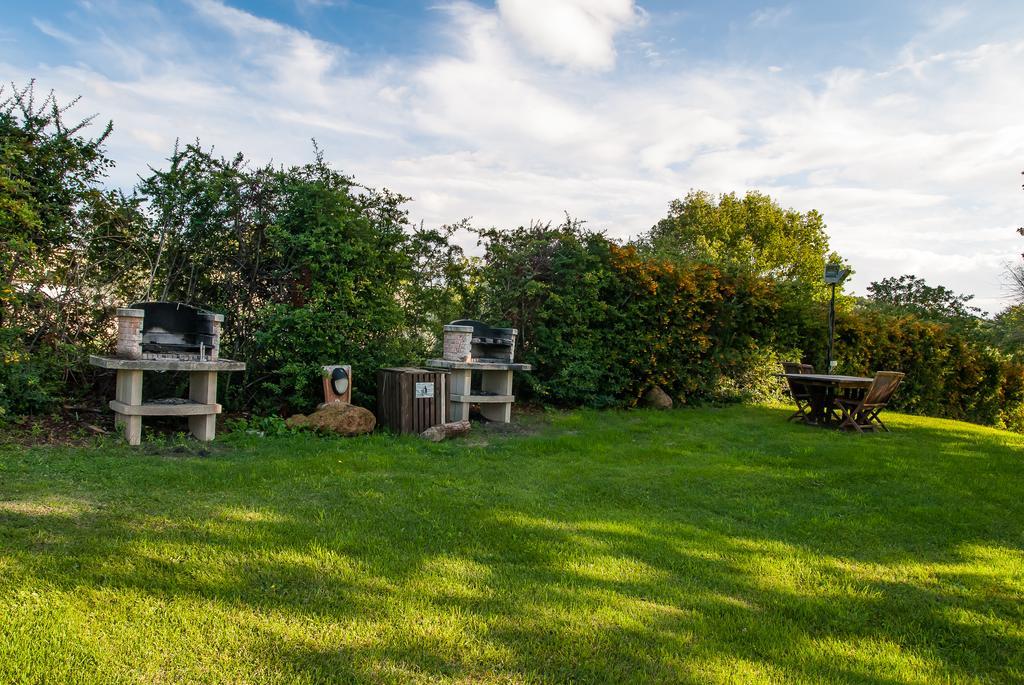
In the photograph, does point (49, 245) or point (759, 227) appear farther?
point (759, 227)

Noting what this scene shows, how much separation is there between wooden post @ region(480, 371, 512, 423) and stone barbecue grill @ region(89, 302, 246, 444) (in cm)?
347

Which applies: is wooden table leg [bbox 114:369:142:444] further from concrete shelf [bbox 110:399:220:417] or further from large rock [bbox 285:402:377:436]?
large rock [bbox 285:402:377:436]

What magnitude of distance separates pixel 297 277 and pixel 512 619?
589 cm

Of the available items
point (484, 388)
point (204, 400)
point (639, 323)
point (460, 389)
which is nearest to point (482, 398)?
point (460, 389)

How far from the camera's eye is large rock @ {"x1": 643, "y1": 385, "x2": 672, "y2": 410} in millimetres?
10484

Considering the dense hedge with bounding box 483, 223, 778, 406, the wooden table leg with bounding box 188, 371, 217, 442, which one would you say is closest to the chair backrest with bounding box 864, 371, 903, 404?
the dense hedge with bounding box 483, 223, 778, 406

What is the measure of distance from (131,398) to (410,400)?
280 centimetres

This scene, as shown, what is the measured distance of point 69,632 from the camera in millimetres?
2229

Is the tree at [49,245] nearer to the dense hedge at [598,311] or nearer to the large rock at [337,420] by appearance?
the large rock at [337,420]

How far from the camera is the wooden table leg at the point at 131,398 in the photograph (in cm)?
573

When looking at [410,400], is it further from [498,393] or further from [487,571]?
[487,571]

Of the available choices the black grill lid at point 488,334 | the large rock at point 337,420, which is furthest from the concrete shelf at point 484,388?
the large rock at point 337,420

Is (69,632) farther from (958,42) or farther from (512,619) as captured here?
(958,42)

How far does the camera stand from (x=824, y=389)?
30.9 feet
